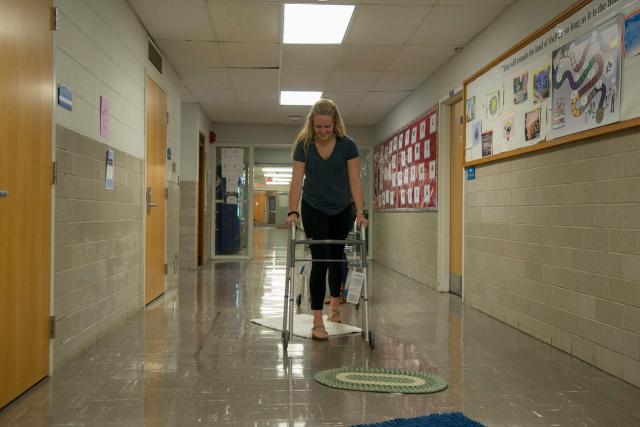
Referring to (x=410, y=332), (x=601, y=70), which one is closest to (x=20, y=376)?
(x=410, y=332)

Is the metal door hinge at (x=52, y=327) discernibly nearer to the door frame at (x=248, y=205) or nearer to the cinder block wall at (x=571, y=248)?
the cinder block wall at (x=571, y=248)

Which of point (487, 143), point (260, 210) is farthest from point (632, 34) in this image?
point (260, 210)

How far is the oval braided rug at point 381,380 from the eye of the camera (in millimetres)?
2631

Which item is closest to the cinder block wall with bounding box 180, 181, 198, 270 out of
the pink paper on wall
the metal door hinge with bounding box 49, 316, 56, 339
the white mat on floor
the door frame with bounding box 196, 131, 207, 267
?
the door frame with bounding box 196, 131, 207, 267

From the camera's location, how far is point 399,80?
23.3 feet

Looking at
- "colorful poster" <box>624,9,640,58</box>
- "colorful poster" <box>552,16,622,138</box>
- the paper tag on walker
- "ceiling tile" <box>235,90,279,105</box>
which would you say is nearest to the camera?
"colorful poster" <box>624,9,640,58</box>

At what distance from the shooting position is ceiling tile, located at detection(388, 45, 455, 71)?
5.73m

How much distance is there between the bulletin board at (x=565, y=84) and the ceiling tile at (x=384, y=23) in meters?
0.77

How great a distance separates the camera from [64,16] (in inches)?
122

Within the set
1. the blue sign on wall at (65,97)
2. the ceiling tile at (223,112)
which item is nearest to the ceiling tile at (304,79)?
the ceiling tile at (223,112)

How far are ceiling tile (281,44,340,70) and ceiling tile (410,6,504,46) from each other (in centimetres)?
88

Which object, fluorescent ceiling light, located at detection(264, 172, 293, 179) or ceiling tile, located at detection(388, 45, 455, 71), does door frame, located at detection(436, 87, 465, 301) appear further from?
fluorescent ceiling light, located at detection(264, 172, 293, 179)

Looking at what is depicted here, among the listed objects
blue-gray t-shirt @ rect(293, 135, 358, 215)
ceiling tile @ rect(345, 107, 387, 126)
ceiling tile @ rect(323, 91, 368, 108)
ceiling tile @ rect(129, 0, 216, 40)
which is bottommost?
blue-gray t-shirt @ rect(293, 135, 358, 215)

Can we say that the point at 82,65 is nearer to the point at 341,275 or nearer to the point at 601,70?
the point at 341,275
